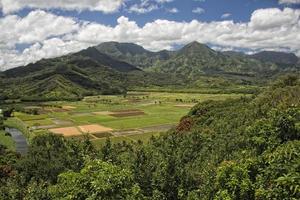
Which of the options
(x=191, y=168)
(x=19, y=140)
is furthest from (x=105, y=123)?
(x=191, y=168)

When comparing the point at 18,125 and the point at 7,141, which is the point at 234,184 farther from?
the point at 18,125

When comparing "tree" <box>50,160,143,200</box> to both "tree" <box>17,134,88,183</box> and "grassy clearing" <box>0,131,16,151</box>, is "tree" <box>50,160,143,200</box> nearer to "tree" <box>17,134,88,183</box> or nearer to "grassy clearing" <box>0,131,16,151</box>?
"tree" <box>17,134,88,183</box>

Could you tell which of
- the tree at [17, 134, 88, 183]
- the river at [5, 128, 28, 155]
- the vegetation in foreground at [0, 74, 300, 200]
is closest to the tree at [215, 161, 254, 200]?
the vegetation in foreground at [0, 74, 300, 200]

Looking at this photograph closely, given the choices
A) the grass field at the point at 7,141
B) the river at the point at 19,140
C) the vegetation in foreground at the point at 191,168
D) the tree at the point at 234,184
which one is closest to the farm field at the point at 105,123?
the river at the point at 19,140

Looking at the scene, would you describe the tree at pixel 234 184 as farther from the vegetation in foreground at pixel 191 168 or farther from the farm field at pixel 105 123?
the farm field at pixel 105 123

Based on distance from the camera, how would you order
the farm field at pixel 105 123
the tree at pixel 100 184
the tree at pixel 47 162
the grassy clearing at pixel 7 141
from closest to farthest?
1. the tree at pixel 100 184
2. the tree at pixel 47 162
3. the grassy clearing at pixel 7 141
4. the farm field at pixel 105 123

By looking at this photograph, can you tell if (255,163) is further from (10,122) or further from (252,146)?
(10,122)

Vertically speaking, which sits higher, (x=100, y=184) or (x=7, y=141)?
(x=100, y=184)

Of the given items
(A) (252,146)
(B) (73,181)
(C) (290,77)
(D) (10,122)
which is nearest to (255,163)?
(A) (252,146)
